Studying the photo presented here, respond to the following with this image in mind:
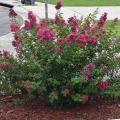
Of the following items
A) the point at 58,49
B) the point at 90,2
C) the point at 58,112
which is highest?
the point at 58,49

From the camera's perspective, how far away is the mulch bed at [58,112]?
6.48 m

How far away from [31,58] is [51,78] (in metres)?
0.35

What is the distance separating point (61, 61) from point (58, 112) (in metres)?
0.69

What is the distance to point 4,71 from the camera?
22.3 ft

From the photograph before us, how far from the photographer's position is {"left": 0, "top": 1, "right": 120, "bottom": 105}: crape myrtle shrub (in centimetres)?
637

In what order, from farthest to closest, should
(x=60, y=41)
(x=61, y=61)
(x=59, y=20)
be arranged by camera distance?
(x=59, y=20) < (x=60, y=41) < (x=61, y=61)

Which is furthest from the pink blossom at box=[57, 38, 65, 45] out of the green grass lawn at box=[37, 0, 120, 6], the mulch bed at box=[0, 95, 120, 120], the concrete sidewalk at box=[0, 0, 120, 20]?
the green grass lawn at box=[37, 0, 120, 6]

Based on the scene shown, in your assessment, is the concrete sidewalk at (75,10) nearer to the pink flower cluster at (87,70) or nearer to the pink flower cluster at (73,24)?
the pink flower cluster at (73,24)

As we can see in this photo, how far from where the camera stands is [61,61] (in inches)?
250

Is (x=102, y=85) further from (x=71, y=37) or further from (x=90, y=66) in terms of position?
(x=71, y=37)

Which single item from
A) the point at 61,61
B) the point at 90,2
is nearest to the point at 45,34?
the point at 61,61

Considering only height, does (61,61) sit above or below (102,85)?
above

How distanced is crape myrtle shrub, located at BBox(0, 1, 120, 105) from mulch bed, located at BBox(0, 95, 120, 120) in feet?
0.45

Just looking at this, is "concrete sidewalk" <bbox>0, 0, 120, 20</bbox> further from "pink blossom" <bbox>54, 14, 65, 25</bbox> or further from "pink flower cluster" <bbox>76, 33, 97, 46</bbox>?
"pink flower cluster" <bbox>76, 33, 97, 46</bbox>
